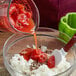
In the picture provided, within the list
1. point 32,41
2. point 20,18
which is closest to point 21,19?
point 20,18

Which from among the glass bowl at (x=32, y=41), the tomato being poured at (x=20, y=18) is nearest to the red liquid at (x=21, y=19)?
the tomato being poured at (x=20, y=18)

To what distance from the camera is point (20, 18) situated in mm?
853

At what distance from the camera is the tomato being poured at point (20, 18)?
2.74 feet

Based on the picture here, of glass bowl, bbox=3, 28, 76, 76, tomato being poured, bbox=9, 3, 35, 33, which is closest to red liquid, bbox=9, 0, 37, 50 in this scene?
tomato being poured, bbox=9, 3, 35, 33

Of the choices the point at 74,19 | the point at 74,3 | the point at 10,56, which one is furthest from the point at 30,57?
the point at 74,3

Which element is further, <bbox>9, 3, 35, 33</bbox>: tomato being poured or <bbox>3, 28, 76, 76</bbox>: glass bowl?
<bbox>3, 28, 76, 76</bbox>: glass bowl

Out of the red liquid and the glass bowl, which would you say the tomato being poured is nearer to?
the red liquid

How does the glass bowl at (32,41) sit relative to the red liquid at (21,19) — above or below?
below

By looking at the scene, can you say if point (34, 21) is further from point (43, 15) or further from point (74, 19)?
point (43, 15)

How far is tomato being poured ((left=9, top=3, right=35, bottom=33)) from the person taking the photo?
83cm

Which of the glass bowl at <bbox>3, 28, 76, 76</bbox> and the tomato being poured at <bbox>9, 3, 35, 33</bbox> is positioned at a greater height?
the tomato being poured at <bbox>9, 3, 35, 33</bbox>

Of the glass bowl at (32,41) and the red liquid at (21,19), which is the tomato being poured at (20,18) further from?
the glass bowl at (32,41)

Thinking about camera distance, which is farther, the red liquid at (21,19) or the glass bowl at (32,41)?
the glass bowl at (32,41)

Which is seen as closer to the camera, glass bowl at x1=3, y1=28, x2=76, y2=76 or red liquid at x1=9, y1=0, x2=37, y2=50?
red liquid at x1=9, y1=0, x2=37, y2=50
